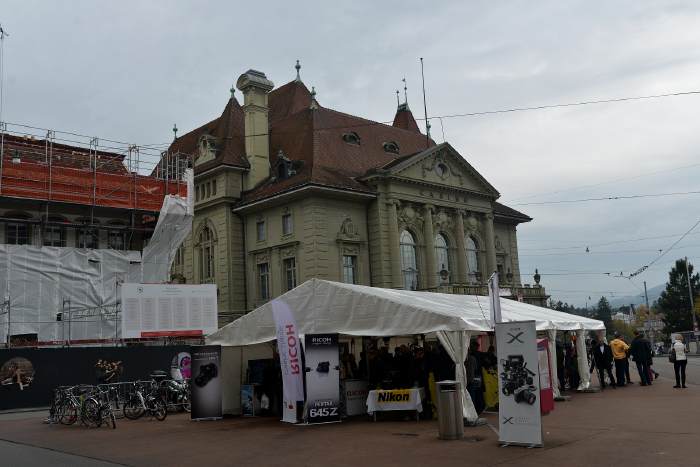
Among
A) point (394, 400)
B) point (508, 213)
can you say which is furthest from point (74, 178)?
point (508, 213)

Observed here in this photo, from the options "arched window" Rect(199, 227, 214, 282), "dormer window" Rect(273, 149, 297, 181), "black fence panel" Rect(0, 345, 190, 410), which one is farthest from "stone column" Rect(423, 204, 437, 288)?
"black fence panel" Rect(0, 345, 190, 410)

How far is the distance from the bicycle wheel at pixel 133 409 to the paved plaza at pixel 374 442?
3.79 feet

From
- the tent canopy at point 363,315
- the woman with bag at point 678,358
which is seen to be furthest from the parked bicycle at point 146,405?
the woman with bag at point 678,358

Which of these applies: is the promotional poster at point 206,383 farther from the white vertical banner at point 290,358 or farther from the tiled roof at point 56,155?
the tiled roof at point 56,155

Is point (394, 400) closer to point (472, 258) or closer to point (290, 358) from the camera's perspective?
point (290, 358)

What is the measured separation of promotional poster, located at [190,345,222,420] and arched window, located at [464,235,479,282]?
31.8 m

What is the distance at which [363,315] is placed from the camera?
58.3ft

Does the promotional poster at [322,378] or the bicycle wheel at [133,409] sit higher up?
the promotional poster at [322,378]

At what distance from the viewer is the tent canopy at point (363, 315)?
1652cm

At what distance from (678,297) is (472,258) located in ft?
157

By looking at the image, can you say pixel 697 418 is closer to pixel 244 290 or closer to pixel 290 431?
pixel 290 431

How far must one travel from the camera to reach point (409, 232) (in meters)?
45.8

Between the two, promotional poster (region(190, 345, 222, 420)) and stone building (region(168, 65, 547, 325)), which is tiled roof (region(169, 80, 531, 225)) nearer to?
stone building (region(168, 65, 547, 325))

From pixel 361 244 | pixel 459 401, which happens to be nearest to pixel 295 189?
pixel 361 244
